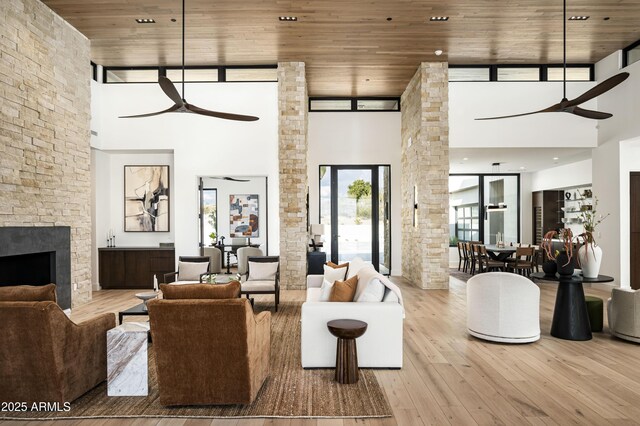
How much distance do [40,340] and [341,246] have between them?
26.1 feet

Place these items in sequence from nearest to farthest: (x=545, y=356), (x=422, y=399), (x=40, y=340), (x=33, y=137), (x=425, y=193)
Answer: (x=40, y=340)
(x=422, y=399)
(x=545, y=356)
(x=33, y=137)
(x=425, y=193)

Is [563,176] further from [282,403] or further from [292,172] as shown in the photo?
[282,403]

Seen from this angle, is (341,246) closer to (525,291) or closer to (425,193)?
(425,193)

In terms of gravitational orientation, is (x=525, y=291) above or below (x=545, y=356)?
above

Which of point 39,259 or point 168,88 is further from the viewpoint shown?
point 39,259

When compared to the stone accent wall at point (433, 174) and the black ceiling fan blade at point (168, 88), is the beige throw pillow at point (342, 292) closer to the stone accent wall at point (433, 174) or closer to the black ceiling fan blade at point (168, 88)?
the black ceiling fan blade at point (168, 88)

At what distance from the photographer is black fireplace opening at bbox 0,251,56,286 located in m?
5.98

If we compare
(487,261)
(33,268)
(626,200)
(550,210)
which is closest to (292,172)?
(33,268)

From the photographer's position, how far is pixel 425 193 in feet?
27.1

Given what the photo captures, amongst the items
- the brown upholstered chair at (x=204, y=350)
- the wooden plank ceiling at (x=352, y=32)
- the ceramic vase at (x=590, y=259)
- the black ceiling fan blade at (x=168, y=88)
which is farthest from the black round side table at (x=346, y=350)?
the wooden plank ceiling at (x=352, y=32)

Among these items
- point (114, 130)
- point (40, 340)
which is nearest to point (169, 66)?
point (114, 130)

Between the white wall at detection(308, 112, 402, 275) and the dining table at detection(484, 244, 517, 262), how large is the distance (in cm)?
214

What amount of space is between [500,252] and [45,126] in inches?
361

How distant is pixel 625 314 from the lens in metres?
4.67
